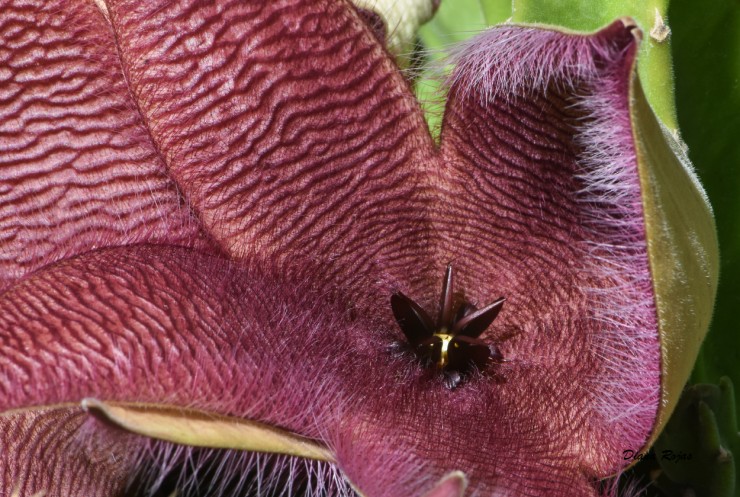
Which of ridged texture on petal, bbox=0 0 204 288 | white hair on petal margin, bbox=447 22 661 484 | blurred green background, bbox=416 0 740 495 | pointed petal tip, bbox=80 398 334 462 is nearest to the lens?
pointed petal tip, bbox=80 398 334 462

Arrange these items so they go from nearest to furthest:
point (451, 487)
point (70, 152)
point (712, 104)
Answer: point (451, 487)
point (70, 152)
point (712, 104)

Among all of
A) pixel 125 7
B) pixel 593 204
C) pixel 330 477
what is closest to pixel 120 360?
pixel 330 477

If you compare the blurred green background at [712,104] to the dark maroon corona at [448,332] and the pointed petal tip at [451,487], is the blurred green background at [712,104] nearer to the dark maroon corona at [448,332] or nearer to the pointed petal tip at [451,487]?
the dark maroon corona at [448,332]

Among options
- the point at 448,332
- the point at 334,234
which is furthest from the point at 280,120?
the point at 448,332

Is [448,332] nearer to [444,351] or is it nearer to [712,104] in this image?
[444,351]

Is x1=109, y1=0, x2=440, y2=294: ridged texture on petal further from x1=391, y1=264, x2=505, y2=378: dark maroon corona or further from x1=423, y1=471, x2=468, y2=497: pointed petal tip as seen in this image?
x1=423, y1=471, x2=468, y2=497: pointed petal tip

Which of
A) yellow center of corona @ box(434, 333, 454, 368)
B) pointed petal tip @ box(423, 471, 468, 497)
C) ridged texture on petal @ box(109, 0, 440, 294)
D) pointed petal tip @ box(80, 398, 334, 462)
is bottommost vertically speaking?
yellow center of corona @ box(434, 333, 454, 368)

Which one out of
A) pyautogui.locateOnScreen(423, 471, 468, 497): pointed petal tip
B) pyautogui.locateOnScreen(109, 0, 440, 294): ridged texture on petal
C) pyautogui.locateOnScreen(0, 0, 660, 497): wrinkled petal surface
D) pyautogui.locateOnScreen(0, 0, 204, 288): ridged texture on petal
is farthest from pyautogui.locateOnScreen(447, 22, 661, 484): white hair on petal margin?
pyautogui.locateOnScreen(0, 0, 204, 288): ridged texture on petal

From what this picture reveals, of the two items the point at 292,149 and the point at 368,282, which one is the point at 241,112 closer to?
the point at 292,149

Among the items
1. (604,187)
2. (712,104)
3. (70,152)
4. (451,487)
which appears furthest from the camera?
(712,104)
